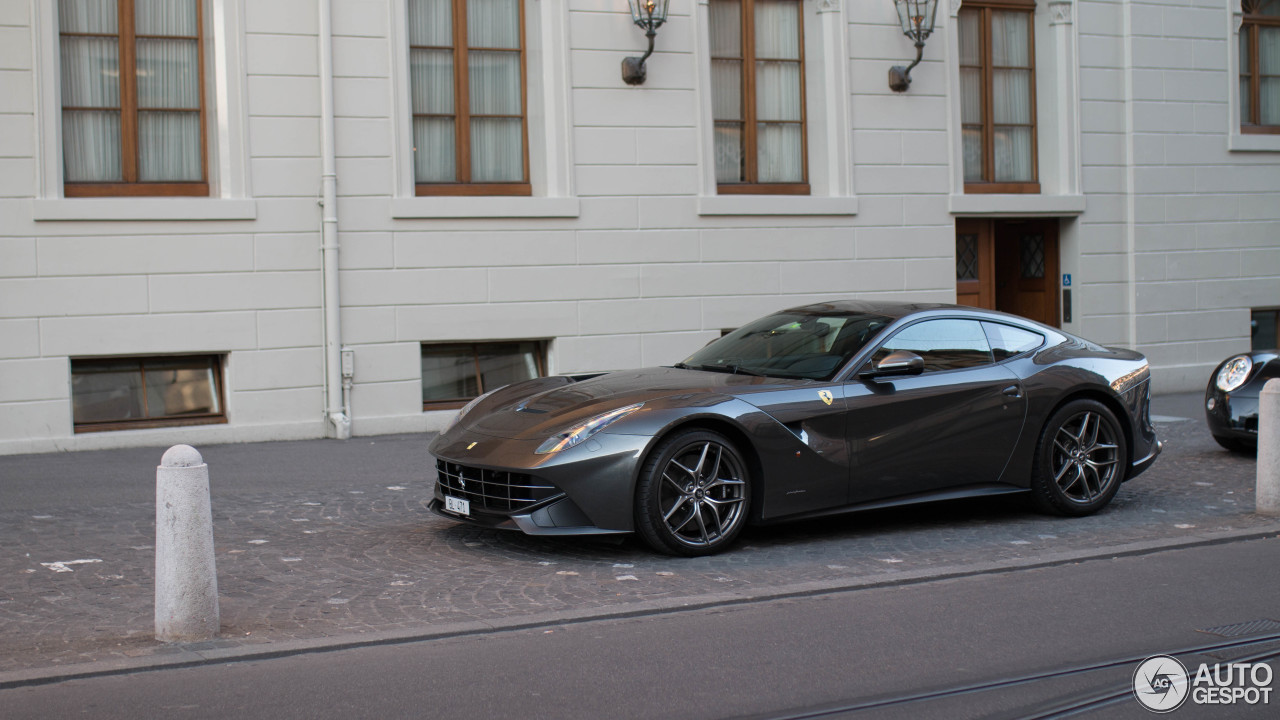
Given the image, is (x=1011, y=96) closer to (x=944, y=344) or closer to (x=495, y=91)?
(x=495, y=91)

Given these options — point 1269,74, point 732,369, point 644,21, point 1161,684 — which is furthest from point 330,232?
point 1269,74

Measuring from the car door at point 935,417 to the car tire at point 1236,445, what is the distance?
3758 mm

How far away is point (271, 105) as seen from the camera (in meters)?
11.8

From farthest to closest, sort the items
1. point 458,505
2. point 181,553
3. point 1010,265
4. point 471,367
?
point 1010,265 < point 471,367 < point 458,505 < point 181,553

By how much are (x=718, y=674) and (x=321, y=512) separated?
4158 millimetres

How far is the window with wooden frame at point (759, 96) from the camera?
13.7 metres

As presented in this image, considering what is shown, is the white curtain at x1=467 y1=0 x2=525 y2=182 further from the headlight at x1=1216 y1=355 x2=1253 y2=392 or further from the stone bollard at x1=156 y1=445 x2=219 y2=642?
the stone bollard at x1=156 y1=445 x2=219 y2=642

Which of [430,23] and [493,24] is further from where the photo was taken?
[493,24]

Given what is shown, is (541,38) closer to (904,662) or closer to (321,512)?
(321,512)

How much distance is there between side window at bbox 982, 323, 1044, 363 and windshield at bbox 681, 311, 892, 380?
74 centimetres

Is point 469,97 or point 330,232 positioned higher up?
point 469,97

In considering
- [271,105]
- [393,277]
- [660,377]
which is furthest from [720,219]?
[660,377]

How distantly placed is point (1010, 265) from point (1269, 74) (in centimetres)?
446

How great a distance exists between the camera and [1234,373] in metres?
10.1
